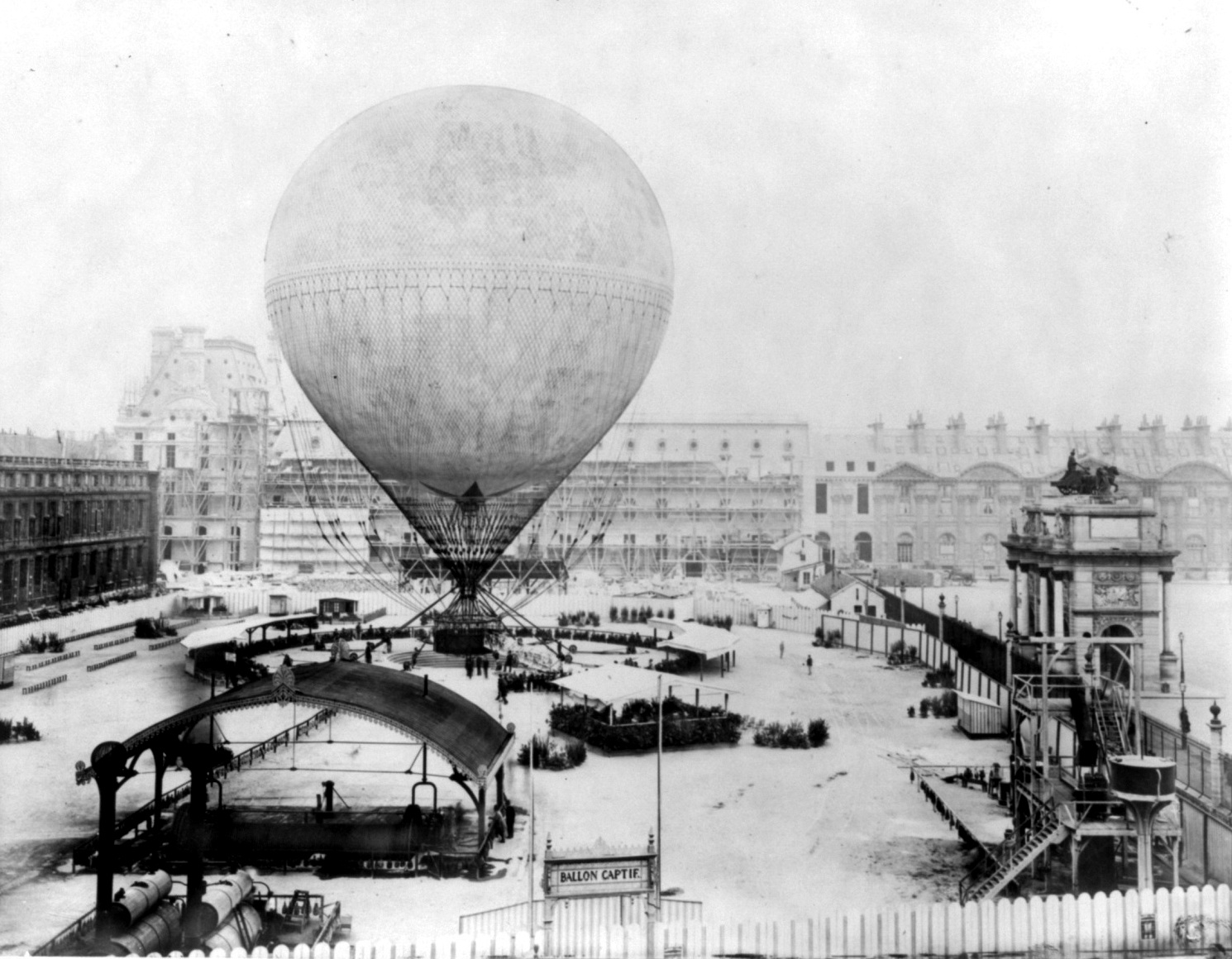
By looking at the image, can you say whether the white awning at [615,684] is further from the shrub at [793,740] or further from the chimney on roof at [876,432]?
the chimney on roof at [876,432]

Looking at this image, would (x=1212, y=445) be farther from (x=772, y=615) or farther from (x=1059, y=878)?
(x=1059, y=878)

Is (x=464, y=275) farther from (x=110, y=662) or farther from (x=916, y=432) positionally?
(x=916, y=432)

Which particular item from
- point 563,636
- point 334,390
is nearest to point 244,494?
point 563,636

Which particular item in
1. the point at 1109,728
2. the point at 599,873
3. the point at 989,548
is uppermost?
the point at 989,548

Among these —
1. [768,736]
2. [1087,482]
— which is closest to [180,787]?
[768,736]

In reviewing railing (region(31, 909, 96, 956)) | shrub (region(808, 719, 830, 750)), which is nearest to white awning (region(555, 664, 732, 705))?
shrub (region(808, 719, 830, 750))

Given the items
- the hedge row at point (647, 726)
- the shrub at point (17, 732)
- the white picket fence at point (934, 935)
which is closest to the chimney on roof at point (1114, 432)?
the hedge row at point (647, 726)
